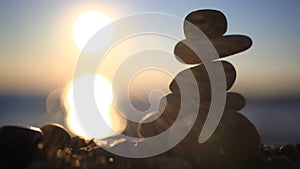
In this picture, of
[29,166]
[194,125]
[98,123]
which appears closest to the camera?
[29,166]

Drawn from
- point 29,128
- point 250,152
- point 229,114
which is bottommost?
point 250,152

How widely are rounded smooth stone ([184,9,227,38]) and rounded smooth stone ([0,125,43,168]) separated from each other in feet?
4.31

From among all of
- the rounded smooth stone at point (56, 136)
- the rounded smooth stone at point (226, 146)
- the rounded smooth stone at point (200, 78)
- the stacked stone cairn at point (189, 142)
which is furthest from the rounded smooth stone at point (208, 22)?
the rounded smooth stone at point (56, 136)

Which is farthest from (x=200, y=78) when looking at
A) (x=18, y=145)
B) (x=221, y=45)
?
(x=18, y=145)

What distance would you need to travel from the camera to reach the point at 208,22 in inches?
127

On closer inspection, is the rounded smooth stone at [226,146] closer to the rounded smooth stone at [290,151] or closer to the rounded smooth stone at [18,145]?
the rounded smooth stone at [290,151]

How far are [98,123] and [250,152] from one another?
105 centimetres

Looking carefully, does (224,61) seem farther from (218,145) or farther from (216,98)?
(218,145)

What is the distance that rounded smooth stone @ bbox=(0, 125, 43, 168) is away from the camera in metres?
2.42

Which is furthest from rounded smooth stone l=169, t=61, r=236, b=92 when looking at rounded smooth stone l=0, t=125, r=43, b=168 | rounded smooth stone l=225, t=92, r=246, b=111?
rounded smooth stone l=0, t=125, r=43, b=168

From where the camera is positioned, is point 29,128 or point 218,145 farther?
point 218,145

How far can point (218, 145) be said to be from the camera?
2865 mm

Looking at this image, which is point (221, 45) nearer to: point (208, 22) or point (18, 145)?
point (208, 22)

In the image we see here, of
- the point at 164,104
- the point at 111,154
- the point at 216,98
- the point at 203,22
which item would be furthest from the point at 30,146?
the point at 203,22
